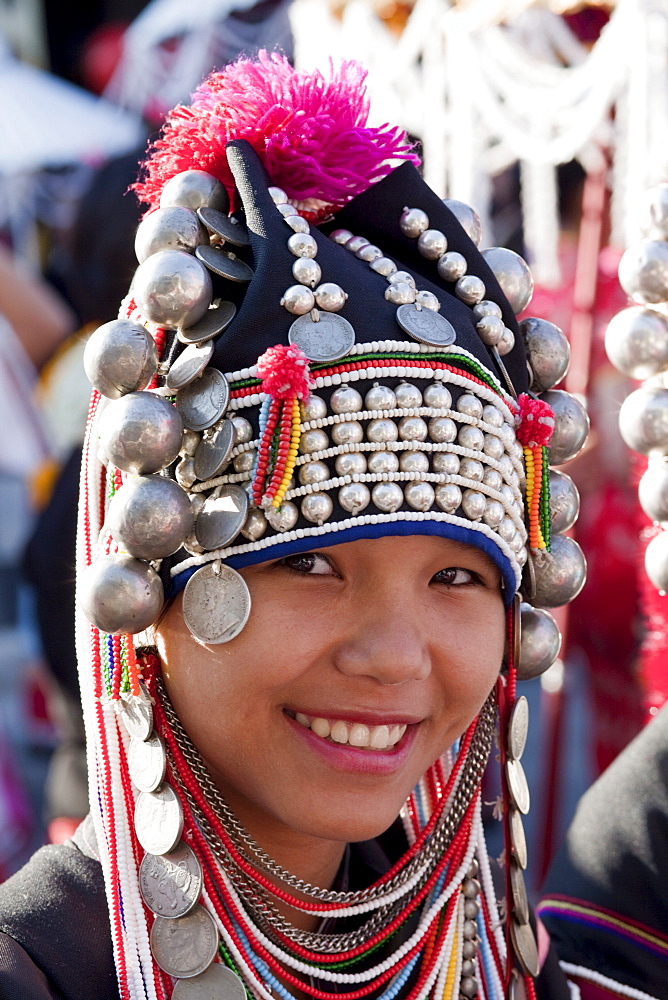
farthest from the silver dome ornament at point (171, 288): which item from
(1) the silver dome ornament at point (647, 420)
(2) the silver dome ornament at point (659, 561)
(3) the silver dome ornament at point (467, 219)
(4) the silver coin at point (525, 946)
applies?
(4) the silver coin at point (525, 946)

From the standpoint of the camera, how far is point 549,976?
1.81 meters

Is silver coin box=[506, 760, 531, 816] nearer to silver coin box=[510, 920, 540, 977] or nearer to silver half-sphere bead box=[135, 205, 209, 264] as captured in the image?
silver coin box=[510, 920, 540, 977]

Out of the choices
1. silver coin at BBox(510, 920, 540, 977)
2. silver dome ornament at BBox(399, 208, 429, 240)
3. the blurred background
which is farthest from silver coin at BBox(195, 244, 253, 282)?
the blurred background

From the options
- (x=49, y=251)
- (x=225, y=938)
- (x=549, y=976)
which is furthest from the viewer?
(x=49, y=251)

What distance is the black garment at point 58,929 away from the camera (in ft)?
4.60

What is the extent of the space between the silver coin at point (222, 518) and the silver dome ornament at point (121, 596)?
0.27 ft

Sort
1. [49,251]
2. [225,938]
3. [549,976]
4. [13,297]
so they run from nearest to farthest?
[225,938]
[549,976]
[13,297]
[49,251]

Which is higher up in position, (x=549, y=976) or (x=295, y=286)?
(x=295, y=286)

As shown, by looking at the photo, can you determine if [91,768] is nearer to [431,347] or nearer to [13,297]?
[431,347]

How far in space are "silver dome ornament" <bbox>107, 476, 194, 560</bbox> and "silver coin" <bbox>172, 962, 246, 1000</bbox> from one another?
1.82ft

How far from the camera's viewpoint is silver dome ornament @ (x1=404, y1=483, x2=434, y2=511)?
1.45 m

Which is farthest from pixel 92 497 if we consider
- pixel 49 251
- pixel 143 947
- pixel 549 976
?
pixel 49 251

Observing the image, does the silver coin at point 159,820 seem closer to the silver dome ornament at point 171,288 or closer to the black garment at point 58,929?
the black garment at point 58,929

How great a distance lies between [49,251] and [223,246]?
6012mm
